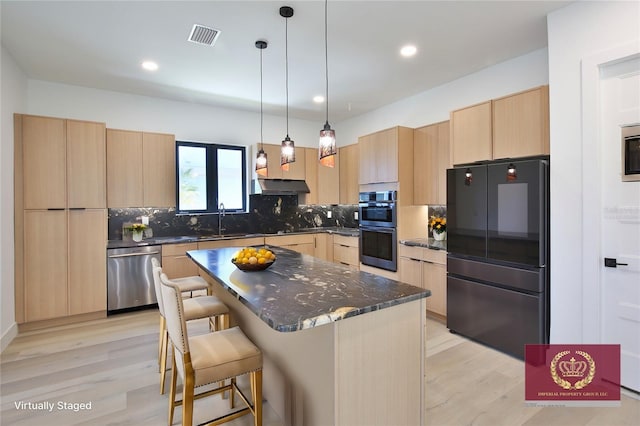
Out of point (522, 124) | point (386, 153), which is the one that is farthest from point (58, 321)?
point (522, 124)

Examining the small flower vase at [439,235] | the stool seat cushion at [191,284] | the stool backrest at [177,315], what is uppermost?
the small flower vase at [439,235]

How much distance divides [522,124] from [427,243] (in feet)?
5.44

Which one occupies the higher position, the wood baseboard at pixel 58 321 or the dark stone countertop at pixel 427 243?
the dark stone countertop at pixel 427 243

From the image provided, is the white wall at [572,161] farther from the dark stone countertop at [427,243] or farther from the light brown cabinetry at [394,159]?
the light brown cabinetry at [394,159]

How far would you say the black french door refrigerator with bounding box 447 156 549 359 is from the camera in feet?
9.14

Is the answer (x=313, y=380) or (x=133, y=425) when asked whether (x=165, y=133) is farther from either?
(x=313, y=380)

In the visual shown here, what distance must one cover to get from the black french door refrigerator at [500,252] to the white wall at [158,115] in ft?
11.0

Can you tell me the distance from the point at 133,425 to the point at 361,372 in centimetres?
159

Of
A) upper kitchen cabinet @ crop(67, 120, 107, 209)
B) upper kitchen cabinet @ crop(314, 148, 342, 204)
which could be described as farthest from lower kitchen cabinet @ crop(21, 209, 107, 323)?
upper kitchen cabinet @ crop(314, 148, 342, 204)

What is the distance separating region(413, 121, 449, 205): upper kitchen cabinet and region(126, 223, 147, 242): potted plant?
376 centimetres

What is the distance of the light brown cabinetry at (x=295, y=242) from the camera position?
5215mm

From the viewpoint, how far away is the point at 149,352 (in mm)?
3150

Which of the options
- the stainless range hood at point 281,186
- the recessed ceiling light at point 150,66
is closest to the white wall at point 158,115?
the stainless range hood at point 281,186

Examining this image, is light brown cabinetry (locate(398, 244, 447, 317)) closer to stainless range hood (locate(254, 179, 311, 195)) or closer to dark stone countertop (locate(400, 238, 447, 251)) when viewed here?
dark stone countertop (locate(400, 238, 447, 251))
